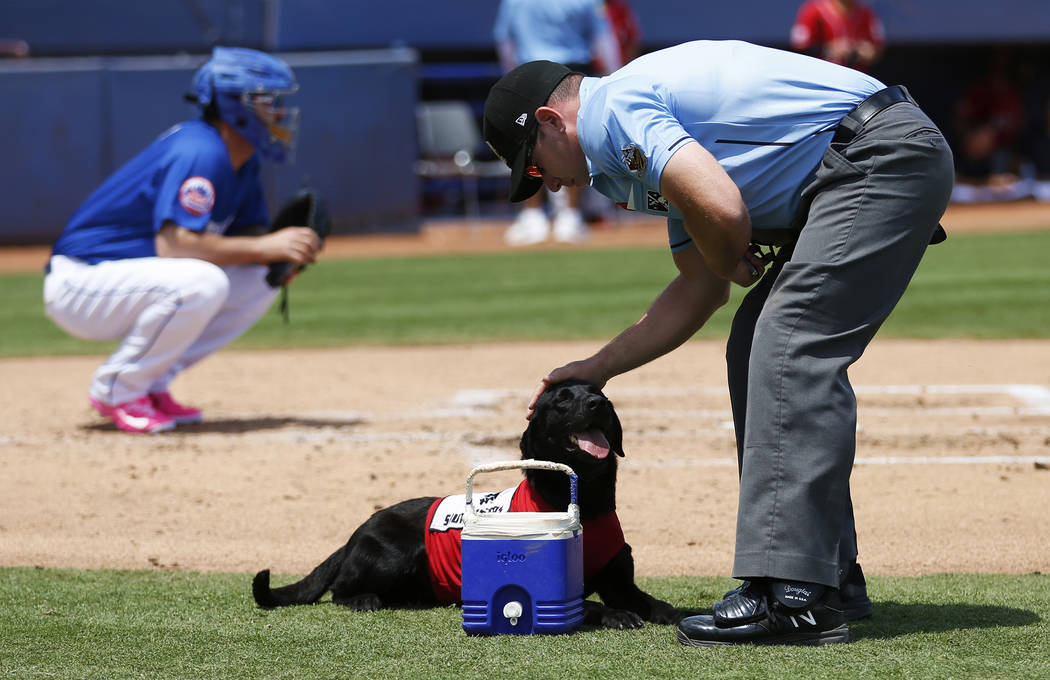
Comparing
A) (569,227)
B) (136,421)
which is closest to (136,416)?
(136,421)

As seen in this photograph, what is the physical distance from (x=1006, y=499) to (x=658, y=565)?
5.44 feet

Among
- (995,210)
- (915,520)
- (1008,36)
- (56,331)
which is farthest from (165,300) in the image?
(1008,36)

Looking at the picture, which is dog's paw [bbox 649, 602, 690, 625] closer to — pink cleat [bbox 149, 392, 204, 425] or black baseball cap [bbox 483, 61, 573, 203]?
black baseball cap [bbox 483, 61, 573, 203]

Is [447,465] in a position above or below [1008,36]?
below

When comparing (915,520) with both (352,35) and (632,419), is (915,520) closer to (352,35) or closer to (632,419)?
(632,419)

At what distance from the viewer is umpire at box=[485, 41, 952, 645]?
3355mm

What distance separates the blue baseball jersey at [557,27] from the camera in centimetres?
1520

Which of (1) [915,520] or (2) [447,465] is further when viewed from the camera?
(2) [447,465]

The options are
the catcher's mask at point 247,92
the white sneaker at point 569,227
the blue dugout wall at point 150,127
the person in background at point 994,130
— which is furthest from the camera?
the person in background at point 994,130

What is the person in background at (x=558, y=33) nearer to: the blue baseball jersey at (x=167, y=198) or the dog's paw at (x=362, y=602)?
the blue baseball jersey at (x=167, y=198)

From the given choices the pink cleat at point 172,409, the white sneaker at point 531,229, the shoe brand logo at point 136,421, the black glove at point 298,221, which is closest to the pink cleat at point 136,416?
the shoe brand logo at point 136,421

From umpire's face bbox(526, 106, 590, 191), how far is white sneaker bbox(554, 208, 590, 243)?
520 inches

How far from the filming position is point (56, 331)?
37.5ft

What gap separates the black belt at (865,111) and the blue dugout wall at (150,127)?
44.5 ft
